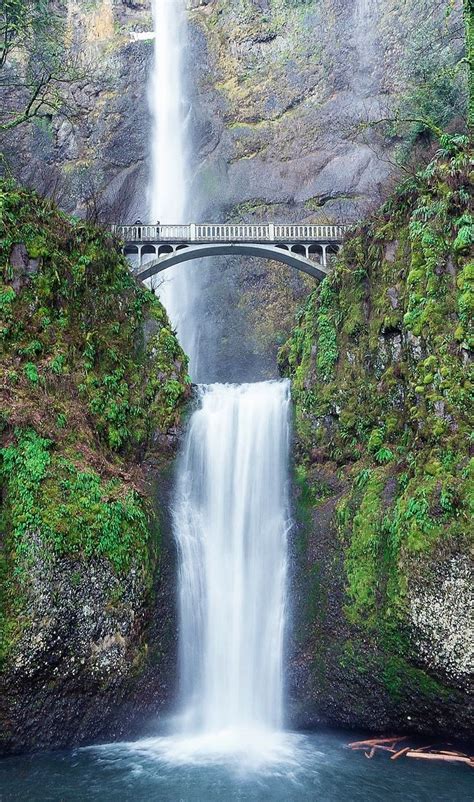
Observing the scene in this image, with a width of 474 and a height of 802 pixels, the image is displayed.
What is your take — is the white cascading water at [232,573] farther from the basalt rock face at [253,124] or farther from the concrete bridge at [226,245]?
the basalt rock face at [253,124]

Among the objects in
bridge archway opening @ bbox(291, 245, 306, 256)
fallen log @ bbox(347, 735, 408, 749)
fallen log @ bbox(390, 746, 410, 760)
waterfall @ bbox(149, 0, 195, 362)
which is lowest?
fallen log @ bbox(347, 735, 408, 749)

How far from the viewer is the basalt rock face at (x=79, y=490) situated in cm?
961

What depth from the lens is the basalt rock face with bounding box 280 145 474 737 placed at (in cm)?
950

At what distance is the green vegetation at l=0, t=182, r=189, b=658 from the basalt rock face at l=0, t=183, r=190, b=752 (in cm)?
3

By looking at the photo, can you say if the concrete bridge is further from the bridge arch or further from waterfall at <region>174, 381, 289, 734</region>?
waterfall at <region>174, 381, 289, 734</region>

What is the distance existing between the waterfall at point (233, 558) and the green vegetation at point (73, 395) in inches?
42.3

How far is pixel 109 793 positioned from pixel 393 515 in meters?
6.19

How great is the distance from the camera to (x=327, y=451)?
13.5 meters

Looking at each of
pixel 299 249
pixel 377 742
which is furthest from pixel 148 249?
pixel 377 742

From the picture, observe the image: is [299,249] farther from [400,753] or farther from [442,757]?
[442,757]

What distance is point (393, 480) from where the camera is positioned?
1130cm

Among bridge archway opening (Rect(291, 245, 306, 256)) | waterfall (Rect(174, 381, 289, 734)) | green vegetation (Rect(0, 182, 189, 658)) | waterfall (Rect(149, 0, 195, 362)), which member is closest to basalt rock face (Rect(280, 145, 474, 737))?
waterfall (Rect(174, 381, 289, 734))

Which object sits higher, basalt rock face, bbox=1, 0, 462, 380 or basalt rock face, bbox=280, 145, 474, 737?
basalt rock face, bbox=1, 0, 462, 380

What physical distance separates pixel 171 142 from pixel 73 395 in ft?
81.3
